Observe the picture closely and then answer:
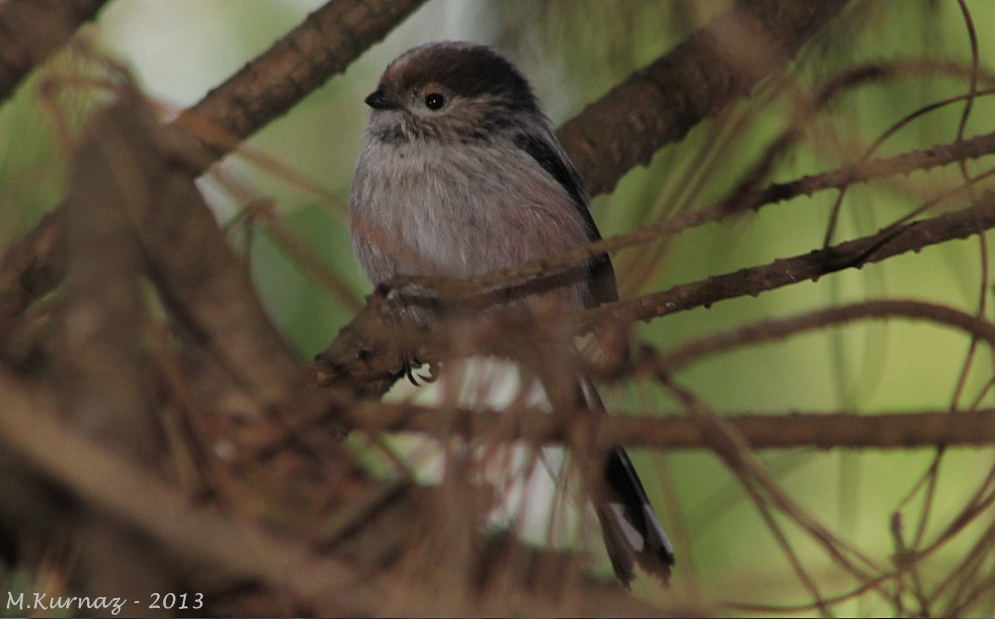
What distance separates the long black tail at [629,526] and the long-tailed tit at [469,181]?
2 cm

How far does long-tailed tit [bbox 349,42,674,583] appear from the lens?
4.30 metres

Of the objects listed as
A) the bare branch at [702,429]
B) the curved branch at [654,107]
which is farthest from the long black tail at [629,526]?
the curved branch at [654,107]

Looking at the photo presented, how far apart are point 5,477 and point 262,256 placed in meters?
3.80

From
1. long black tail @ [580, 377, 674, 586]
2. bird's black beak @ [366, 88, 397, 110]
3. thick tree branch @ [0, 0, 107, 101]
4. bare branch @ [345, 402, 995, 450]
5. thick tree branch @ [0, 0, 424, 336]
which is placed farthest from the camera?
bird's black beak @ [366, 88, 397, 110]

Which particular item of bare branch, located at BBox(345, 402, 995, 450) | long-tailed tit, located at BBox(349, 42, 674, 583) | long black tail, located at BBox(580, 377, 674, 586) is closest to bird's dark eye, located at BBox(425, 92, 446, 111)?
long-tailed tit, located at BBox(349, 42, 674, 583)

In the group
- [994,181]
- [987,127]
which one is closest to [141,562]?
[994,181]

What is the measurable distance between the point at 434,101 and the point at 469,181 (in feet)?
2.08

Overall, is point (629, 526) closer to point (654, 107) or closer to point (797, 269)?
point (797, 269)

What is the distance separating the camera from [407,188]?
14.4 feet

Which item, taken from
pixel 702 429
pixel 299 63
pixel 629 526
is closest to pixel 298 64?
pixel 299 63

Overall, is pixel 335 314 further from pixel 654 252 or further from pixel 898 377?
pixel 898 377

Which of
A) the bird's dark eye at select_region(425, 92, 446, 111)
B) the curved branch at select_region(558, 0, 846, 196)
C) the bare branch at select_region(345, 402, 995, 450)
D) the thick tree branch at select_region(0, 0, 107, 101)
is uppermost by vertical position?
the bird's dark eye at select_region(425, 92, 446, 111)

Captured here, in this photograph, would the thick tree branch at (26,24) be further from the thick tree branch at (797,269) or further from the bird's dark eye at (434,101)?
the bird's dark eye at (434,101)

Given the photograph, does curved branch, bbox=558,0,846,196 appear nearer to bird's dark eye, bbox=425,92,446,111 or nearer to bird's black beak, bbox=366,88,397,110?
bird's dark eye, bbox=425,92,446,111
